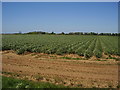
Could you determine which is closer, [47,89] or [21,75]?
[47,89]

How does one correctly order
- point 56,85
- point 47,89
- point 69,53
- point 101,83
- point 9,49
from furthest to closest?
point 9,49, point 69,53, point 101,83, point 56,85, point 47,89

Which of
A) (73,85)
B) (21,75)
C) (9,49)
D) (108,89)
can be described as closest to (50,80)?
(73,85)

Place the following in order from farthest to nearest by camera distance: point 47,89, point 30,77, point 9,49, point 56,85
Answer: point 9,49 → point 30,77 → point 56,85 → point 47,89

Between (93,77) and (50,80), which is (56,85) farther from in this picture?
(93,77)

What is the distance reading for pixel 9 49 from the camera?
65.1 feet

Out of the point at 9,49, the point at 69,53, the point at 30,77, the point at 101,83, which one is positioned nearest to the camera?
the point at 101,83

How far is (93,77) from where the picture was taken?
324 inches

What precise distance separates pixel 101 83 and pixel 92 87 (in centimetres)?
89

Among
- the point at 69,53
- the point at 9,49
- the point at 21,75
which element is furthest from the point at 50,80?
the point at 9,49

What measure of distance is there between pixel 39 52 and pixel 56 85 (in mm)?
11244

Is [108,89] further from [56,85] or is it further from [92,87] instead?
[56,85]

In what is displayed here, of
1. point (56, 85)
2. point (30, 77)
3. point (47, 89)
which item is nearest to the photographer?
point (47, 89)

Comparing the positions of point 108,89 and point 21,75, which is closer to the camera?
point 108,89

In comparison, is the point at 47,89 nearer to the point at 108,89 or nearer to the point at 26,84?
the point at 26,84
